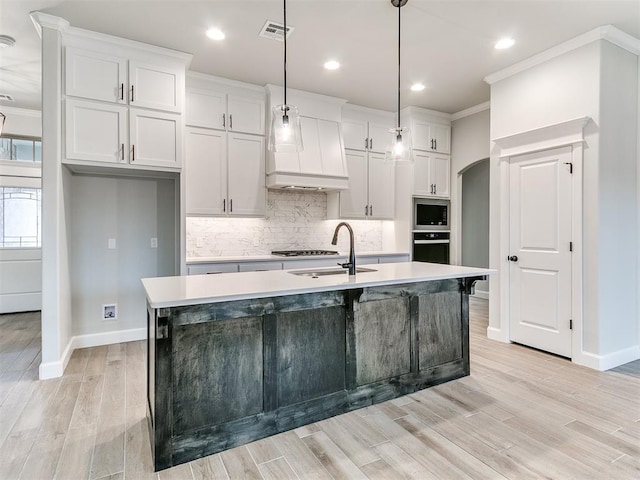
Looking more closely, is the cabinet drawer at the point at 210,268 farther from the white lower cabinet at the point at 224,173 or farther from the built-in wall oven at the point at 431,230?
the built-in wall oven at the point at 431,230

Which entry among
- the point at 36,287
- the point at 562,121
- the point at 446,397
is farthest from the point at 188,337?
the point at 36,287

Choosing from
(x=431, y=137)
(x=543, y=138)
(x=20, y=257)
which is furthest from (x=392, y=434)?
(x=20, y=257)

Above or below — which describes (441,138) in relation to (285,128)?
above

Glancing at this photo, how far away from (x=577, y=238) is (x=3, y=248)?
720 centimetres

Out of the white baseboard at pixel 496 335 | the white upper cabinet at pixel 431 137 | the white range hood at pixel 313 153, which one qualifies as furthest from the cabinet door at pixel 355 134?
the white baseboard at pixel 496 335

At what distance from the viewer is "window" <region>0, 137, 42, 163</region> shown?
5.30 metres

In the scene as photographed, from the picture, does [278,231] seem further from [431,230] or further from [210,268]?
[431,230]

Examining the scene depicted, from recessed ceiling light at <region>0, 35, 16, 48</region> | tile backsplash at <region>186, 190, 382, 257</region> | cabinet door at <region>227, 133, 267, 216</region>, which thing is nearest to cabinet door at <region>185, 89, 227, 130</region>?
cabinet door at <region>227, 133, 267, 216</region>

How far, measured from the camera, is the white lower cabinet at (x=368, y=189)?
5164 mm

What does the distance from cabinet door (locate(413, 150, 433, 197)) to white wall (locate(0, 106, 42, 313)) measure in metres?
5.43

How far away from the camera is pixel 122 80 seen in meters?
3.48

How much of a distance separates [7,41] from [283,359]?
3.87 m

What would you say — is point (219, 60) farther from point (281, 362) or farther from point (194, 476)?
point (194, 476)

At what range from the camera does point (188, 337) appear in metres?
1.99
